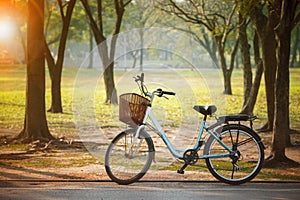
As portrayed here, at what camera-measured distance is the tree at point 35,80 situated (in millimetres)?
13312

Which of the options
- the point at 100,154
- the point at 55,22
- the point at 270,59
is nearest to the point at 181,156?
the point at 100,154

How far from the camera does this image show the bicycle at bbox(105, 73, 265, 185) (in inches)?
341

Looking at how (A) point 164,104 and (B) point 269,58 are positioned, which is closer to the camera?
(B) point 269,58

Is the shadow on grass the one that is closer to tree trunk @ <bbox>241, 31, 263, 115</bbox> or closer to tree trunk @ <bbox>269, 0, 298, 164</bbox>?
tree trunk @ <bbox>269, 0, 298, 164</bbox>

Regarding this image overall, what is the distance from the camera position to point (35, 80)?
43.9 feet

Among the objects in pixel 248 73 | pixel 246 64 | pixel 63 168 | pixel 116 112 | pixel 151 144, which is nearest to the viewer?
pixel 151 144

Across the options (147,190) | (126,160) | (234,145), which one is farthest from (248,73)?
(147,190)

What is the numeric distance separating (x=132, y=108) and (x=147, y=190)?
3.61ft

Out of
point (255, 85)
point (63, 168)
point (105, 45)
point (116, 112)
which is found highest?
point (105, 45)

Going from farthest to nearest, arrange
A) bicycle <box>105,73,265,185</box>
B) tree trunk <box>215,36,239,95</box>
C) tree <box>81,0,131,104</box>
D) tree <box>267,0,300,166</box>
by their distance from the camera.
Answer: tree trunk <box>215,36,239,95</box> < tree <box>81,0,131,104</box> < tree <box>267,0,300,166</box> < bicycle <box>105,73,265,185</box>

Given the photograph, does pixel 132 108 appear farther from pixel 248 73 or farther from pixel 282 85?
pixel 248 73

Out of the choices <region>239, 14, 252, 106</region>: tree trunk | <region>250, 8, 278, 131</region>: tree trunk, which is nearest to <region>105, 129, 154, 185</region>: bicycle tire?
<region>250, 8, 278, 131</region>: tree trunk

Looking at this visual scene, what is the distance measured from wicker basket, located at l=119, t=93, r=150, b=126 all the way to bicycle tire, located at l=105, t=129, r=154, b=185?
0.63 ft

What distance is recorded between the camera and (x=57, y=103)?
905 inches
